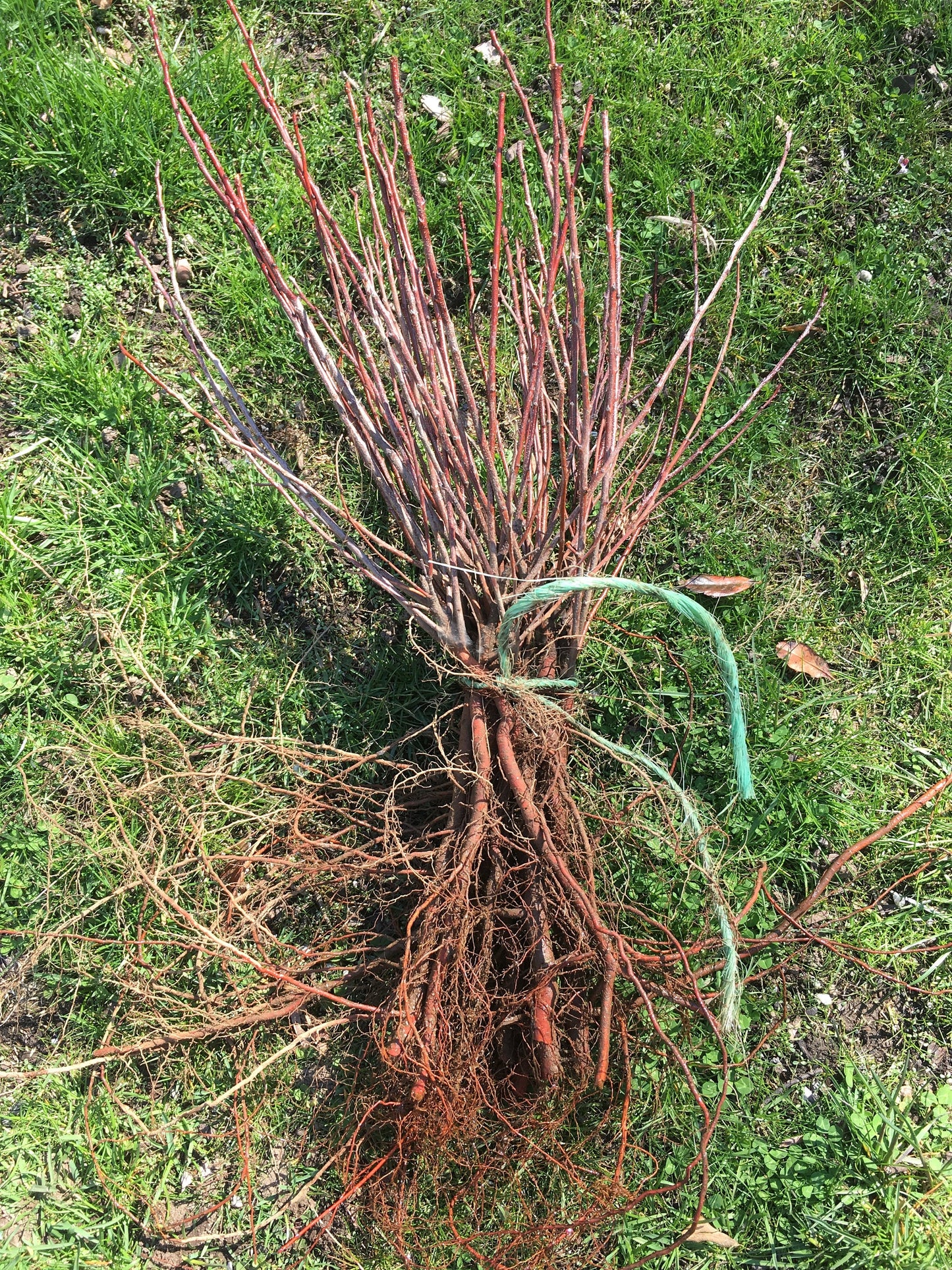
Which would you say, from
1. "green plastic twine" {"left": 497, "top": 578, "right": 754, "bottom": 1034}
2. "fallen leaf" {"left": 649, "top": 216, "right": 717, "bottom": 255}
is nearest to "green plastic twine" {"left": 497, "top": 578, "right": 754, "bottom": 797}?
"green plastic twine" {"left": 497, "top": 578, "right": 754, "bottom": 1034}

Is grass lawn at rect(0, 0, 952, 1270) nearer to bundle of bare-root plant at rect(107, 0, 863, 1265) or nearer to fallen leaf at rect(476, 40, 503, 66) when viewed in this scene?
fallen leaf at rect(476, 40, 503, 66)

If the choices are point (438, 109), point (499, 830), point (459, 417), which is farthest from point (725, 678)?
point (438, 109)

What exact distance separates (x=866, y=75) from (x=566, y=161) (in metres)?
1.77

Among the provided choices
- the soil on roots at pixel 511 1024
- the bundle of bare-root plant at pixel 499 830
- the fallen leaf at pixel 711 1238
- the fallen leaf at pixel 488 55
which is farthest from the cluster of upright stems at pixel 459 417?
the fallen leaf at pixel 711 1238

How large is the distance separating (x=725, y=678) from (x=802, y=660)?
2.32ft

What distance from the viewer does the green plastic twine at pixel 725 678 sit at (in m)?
1.80

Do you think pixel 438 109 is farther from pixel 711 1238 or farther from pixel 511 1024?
pixel 711 1238

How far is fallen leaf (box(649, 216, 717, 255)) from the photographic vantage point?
2822 mm

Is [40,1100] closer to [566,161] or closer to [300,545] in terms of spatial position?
[300,545]

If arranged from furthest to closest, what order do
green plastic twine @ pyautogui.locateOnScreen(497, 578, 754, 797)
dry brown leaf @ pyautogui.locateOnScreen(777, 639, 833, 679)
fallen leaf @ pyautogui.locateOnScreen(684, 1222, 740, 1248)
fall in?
dry brown leaf @ pyautogui.locateOnScreen(777, 639, 833, 679) < fallen leaf @ pyautogui.locateOnScreen(684, 1222, 740, 1248) < green plastic twine @ pyautogui.locateOnScreen(497, 578, 754, 797)

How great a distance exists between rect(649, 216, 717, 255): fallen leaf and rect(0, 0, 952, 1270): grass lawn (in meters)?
0.03

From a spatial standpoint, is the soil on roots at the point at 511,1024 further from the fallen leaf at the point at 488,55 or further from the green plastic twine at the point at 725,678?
the fallen leaf at the point at 488,55

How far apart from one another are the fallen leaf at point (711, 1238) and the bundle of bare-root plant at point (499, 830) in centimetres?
8

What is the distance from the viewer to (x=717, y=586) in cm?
265
